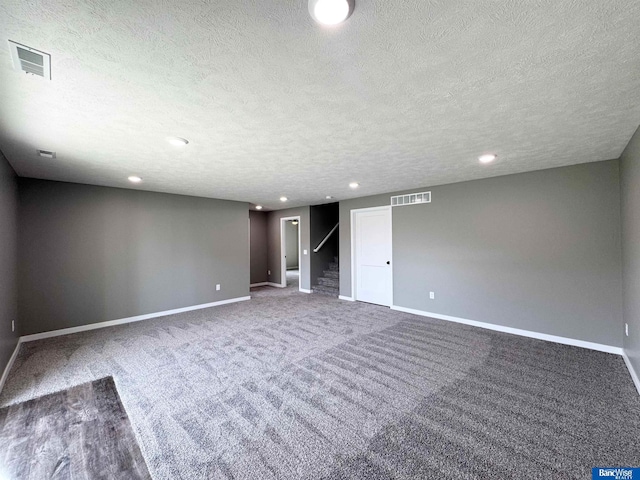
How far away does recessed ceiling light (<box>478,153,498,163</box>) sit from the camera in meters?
3.20

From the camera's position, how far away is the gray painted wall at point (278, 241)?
759 centimetres

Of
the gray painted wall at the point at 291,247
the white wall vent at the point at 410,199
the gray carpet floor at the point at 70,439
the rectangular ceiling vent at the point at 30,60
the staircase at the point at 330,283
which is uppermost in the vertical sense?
the rectangular ceiling vent at the point at 30,60

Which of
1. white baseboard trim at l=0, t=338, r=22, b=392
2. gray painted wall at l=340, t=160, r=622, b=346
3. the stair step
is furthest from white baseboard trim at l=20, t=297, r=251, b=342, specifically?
gray painted wall at l=340, t=160, r=622, b=346

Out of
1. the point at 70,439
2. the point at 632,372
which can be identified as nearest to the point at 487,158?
the point at 632,372

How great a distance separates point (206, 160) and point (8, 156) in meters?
2.18

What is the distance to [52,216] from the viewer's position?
4.23m

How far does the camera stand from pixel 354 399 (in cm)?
239

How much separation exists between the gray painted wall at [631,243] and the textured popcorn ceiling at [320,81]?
242 mm

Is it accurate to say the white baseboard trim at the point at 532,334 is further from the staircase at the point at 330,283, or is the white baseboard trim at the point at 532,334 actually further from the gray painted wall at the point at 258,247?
the gray painted wall at the point at 258,247

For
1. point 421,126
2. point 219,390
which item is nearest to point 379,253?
point 421,126

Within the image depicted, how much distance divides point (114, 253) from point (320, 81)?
5.01m

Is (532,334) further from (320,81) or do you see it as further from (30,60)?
(30,60)

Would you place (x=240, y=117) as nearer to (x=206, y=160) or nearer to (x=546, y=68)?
(x=206, y=160)

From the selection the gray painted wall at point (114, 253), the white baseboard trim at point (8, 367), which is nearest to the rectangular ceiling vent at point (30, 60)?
the white baseboard trim at point (8, 367)
